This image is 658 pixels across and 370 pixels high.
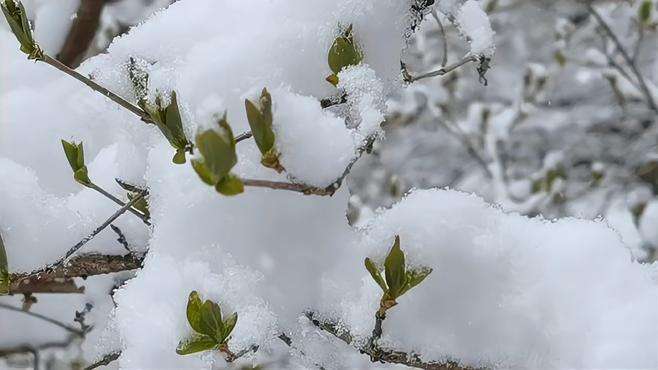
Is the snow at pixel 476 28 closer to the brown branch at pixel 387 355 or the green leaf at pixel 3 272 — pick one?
the brown branch at pixel 387 355

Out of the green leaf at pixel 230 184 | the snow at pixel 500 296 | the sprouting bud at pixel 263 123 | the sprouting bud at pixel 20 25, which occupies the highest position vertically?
the sprouting bud at pixel 20 25

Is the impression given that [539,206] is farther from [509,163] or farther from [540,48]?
[540,48]

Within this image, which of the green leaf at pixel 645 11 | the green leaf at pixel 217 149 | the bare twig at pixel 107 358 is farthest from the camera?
the green leaf at pixel 645 11

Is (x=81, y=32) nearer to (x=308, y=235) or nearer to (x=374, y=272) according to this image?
(x=308, y=235)

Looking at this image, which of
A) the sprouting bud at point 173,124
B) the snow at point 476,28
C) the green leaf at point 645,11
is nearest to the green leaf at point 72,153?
the sprouting bud at point 173,124

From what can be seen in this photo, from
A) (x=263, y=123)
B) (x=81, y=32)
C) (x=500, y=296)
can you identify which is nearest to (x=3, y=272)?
(x=263, y=123)

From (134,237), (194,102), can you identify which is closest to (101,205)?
(134,237)
